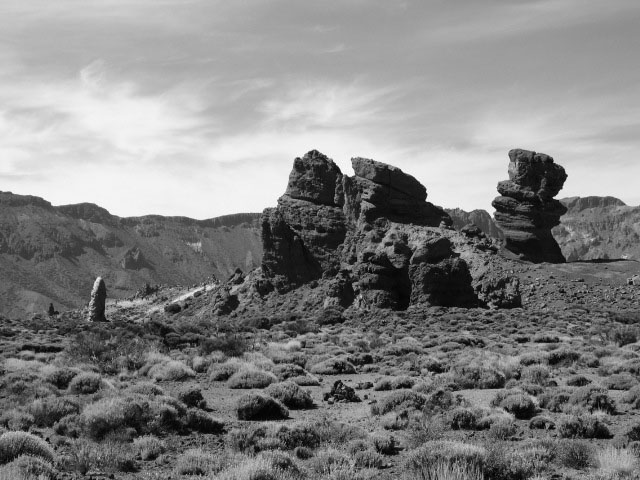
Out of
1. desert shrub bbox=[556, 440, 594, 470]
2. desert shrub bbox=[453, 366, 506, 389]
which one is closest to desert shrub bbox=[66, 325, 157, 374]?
desert shrub bbox=[453, 366, 506, 389]

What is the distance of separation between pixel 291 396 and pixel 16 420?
6911 millimetres

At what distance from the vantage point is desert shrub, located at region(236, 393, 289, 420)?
1586cm

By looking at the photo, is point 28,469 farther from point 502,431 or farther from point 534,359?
point 534,359

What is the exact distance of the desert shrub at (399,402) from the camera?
15980 mm

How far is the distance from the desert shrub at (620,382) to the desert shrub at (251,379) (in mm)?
10122

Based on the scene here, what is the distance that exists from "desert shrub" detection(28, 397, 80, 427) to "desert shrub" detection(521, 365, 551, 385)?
12951 millimetres

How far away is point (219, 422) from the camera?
48.2ft

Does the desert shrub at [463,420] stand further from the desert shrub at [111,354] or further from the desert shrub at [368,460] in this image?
the desert shrub at [111,354]

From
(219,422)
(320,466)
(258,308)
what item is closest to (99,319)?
(258,308)

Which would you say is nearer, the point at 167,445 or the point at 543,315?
the point at 167,445

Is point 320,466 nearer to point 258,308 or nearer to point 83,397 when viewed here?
point 83,397

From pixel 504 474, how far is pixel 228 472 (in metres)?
4.11

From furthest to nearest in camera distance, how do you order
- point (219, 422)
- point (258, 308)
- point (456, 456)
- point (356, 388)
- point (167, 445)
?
point (258, 308) < point (356, 388) < point (219, 422) < point (167, 445) < point (456, 456)

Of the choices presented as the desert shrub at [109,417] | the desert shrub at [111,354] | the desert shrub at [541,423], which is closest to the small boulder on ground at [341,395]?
the desert shrub at [541,423]
